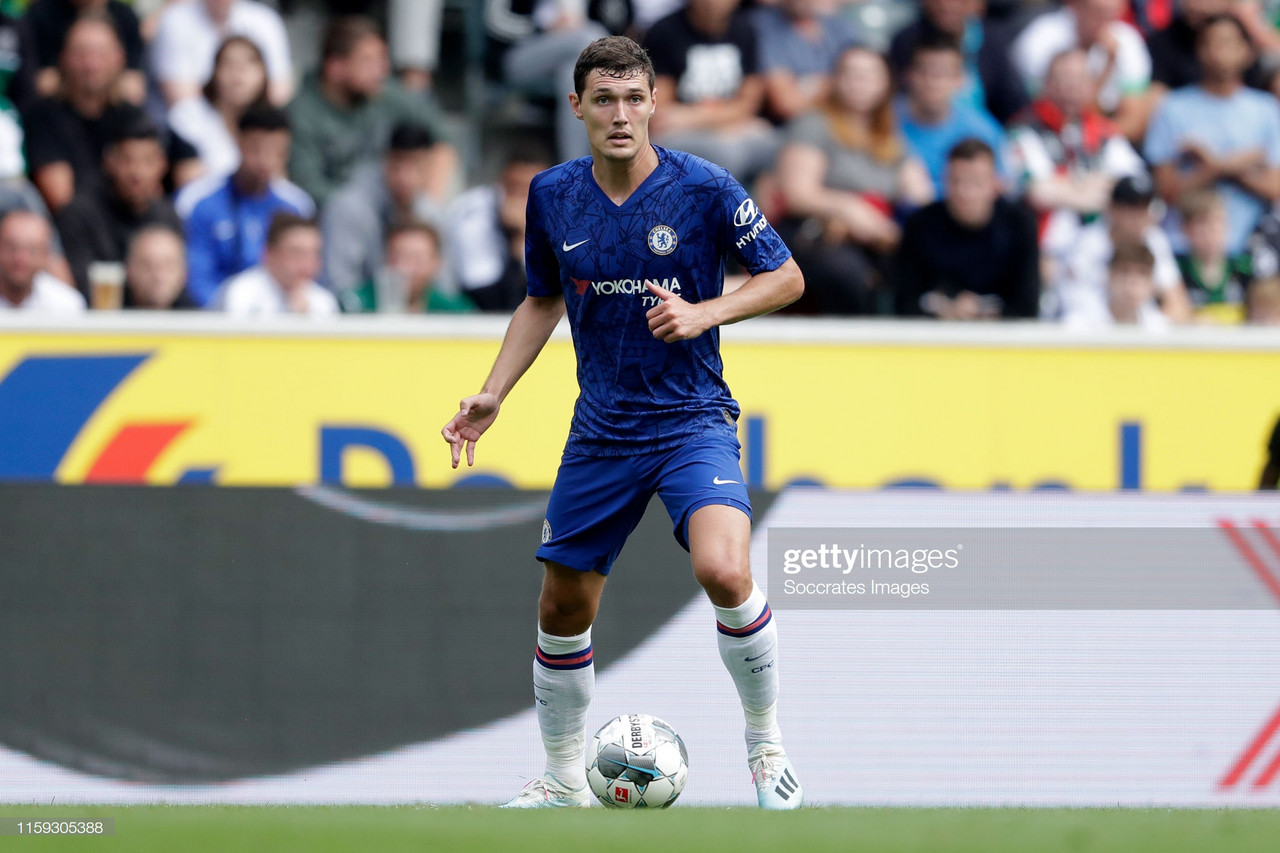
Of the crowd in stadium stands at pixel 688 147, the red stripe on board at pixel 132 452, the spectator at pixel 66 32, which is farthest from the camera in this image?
the spectator at pixel 66 32

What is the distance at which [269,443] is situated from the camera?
7637 mm

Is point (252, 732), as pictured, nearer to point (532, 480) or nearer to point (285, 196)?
point (532, 480)

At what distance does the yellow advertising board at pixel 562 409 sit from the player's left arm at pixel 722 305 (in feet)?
9.79

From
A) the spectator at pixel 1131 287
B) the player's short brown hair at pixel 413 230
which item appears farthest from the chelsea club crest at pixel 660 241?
the spectator at pixel 1131 287

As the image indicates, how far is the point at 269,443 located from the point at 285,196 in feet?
6.62

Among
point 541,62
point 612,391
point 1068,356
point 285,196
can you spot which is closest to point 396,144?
point 285,196

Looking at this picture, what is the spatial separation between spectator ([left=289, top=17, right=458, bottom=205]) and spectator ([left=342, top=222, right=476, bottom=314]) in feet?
2.54

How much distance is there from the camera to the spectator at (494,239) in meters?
9.02

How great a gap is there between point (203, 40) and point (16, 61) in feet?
3.54

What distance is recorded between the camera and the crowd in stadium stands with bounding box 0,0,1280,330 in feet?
29.1

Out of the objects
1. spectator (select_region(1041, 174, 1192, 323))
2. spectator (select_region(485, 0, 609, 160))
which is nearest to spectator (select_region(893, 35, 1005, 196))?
spectator (select_region(1041, 174, 1192, 323))

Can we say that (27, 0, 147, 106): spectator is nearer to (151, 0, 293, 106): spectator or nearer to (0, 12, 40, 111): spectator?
(0, 12, 40, 111): spectator

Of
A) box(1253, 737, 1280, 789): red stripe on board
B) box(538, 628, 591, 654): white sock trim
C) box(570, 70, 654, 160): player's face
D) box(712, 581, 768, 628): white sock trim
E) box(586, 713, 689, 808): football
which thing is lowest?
box(1253, 737, 1280, 789): red stripe on board

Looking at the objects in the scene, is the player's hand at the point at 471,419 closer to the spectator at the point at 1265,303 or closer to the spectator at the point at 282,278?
the spectator at the point at 282,278
